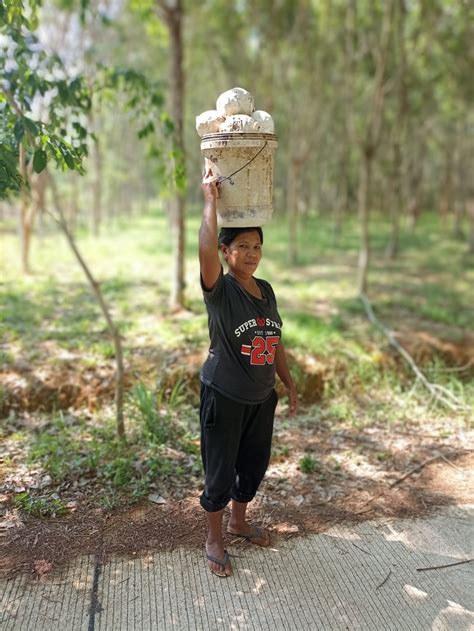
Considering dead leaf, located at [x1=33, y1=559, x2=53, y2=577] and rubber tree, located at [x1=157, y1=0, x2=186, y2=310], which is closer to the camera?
dead leaf, located at [x1=33, y1=559, x2=53, y2=577]

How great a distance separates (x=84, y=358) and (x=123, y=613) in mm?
3036

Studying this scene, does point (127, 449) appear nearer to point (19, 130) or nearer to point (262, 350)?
point (262, 350)

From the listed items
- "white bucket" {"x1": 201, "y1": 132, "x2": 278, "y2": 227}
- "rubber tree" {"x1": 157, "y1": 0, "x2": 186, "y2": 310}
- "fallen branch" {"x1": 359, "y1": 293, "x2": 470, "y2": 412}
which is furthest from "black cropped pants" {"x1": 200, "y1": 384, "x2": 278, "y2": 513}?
"rubber tree" {"x1": 157, "y1": 0, "x2": 186, "y2": 310}

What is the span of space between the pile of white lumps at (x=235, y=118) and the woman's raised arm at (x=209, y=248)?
1.28 ft

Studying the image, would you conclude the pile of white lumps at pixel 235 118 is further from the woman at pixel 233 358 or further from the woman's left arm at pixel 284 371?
the woman's left arm at pixel 284 371

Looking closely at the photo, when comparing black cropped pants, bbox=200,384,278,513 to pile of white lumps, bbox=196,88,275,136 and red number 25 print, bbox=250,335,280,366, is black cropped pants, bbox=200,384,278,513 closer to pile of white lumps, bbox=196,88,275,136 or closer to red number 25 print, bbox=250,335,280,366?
red number 25 print, bbox=250,335,280,366

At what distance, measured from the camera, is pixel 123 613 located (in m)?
2.60

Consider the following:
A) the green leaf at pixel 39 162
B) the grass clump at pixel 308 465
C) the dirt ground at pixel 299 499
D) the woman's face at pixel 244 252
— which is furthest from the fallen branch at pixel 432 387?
the green leaf at pixel 39 162

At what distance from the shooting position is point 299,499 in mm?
3680

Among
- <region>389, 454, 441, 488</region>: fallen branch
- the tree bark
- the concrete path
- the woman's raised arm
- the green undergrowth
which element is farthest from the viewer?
the tree bark

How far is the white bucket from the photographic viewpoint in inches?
104

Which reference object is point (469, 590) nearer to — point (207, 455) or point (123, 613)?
point (207, 455)

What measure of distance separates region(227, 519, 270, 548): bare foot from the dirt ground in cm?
6

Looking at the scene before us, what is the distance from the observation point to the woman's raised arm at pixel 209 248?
247 cm
